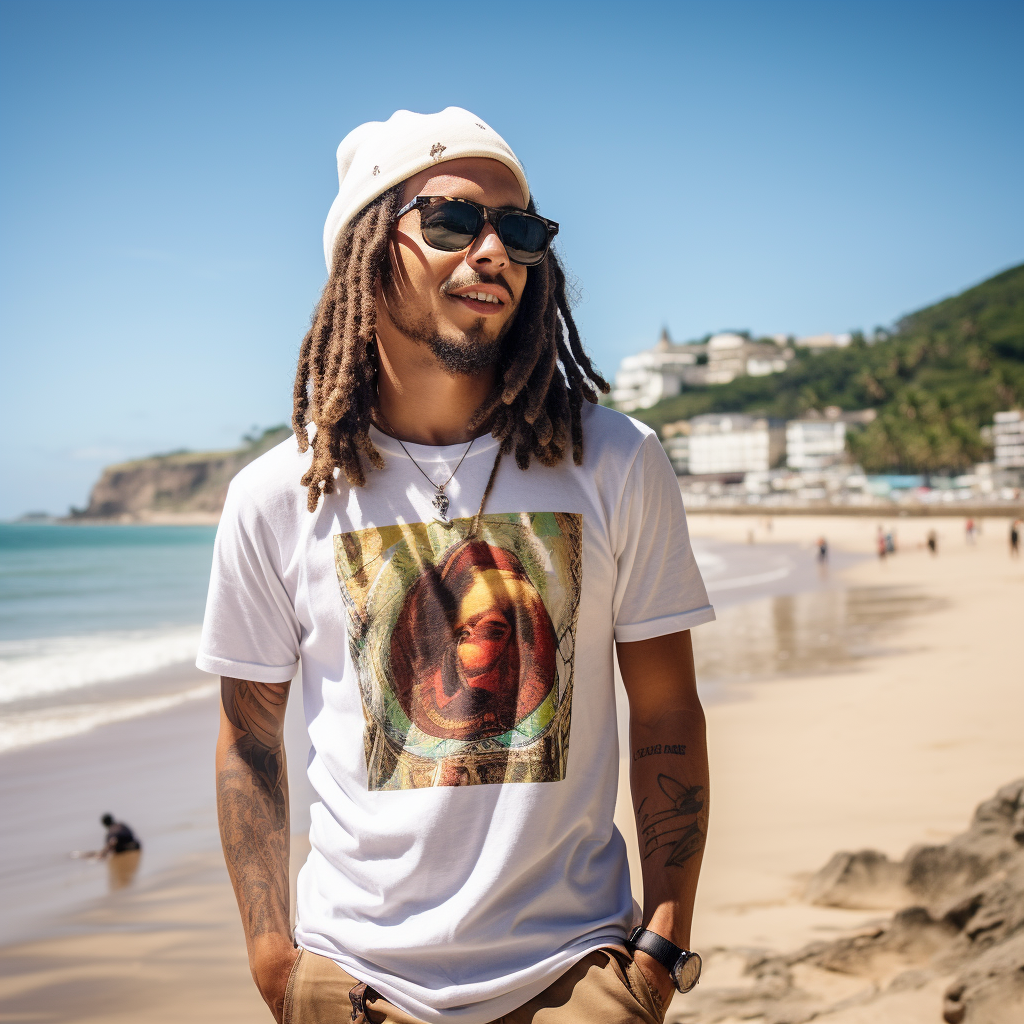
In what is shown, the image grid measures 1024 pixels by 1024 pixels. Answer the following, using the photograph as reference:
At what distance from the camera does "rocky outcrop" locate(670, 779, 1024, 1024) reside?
3.09 metres

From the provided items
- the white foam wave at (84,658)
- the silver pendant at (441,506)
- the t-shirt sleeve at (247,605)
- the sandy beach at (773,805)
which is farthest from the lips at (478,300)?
the white foam wave at (84,658)

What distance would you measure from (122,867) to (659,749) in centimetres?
604

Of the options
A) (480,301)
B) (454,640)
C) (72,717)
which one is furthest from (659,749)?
(72,717)

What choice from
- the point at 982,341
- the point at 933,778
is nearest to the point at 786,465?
the point at 982,341

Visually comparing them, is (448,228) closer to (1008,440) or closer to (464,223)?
(464,223)

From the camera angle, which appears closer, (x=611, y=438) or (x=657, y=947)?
(x=657, y=947)

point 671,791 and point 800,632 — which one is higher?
point 671,791

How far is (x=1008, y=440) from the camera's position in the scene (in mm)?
95938

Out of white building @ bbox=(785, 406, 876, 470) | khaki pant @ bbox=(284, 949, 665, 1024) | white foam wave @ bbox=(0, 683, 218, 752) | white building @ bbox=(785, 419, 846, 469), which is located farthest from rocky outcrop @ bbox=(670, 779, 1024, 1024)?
white building @ bbox=(785, 419, 846, 469)

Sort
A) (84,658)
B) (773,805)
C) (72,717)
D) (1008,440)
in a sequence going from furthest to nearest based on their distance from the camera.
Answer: (1008,440)
(84,658)
(72,717)
(773,805)

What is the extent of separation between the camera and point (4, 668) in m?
17.2

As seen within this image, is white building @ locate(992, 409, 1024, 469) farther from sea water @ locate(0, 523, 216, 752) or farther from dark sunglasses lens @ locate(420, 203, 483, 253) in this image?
dark sunglasses lens @ locate(420, 203, 483, 253)

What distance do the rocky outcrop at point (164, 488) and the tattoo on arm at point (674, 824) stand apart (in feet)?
536

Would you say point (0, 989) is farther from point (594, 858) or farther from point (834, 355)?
point (834, 355)
